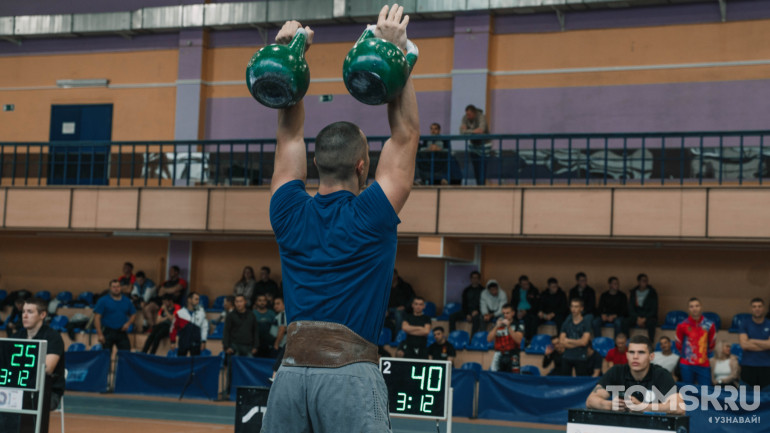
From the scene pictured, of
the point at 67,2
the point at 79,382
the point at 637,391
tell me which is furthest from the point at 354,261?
the point at 67,2

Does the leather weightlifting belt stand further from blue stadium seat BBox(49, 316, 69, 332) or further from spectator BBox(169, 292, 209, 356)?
blue stadium seat BBox(49, 316, 69, 332)

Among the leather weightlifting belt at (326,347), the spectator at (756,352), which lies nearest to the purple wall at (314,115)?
the spectator at (756,352)

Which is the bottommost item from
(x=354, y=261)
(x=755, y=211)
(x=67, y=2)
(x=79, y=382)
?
(x=79, y=382)

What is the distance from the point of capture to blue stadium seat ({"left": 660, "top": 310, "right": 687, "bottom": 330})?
51.7ft

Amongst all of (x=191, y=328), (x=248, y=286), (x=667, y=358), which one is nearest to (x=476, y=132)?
(x=248, y=286)

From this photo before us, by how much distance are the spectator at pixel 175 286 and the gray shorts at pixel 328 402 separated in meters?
15.5

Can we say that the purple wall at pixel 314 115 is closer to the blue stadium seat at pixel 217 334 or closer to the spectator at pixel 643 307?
the blue stadium seat at pixel 217 334

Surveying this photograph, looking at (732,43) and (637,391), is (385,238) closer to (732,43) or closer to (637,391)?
(637,391)

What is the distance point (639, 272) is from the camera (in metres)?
17.0

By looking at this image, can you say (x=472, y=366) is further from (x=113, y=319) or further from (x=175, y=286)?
(x=175, y=286)

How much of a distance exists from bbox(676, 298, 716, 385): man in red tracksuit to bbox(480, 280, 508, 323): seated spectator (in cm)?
384

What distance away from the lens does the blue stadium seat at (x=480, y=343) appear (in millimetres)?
14836

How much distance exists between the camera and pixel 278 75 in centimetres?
284

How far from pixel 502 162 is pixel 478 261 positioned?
245 centimetres
